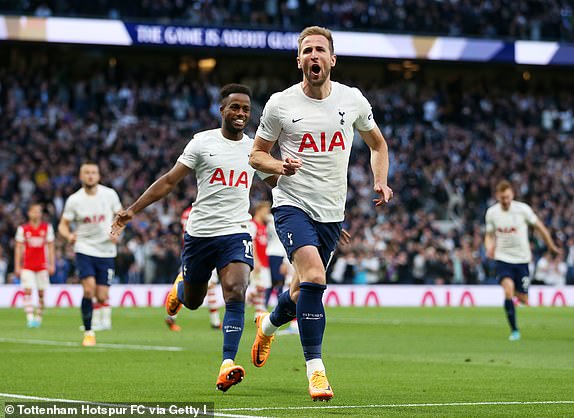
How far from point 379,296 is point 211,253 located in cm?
2430

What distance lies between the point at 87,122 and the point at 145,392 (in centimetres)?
2925

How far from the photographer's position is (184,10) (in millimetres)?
41625

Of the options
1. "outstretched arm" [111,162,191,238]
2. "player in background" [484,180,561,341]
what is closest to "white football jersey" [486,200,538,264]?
"player in background" [484,180,561,341]

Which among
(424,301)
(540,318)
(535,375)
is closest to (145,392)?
(535,375)

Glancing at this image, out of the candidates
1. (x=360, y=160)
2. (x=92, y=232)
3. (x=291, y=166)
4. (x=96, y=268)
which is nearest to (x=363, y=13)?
(x=360, y=160)

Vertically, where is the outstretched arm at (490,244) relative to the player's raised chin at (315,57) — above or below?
below

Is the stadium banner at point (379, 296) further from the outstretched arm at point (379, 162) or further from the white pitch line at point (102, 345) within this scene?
the outstretched arm at point (379, 162)

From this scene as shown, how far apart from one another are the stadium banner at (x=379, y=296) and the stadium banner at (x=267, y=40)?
1006 centimetres

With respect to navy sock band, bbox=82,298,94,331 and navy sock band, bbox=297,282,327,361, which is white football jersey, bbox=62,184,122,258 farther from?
navy sock band, bbox=297,282,327,361

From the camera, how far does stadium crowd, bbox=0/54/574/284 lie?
116 feet

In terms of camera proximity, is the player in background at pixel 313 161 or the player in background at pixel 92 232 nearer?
the player in background at pixel 313 161

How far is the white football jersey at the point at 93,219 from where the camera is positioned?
1902 cm

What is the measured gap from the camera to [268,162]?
9680 mm

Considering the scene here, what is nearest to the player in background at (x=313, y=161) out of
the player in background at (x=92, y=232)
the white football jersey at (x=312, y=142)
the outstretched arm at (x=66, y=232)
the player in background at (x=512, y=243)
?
the white football jersey at (x=312, y=142)
